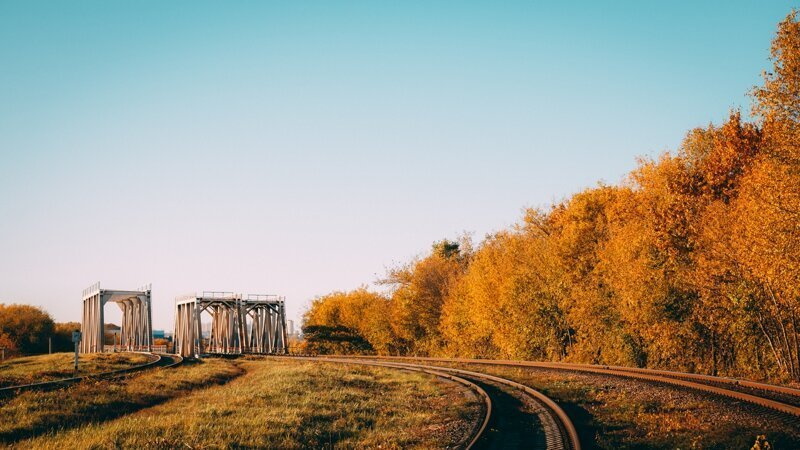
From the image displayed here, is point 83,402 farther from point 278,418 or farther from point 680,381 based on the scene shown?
point 680,381

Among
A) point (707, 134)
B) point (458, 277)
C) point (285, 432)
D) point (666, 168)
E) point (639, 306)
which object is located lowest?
point (285, 432)

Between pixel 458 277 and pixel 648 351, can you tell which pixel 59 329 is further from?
pixel 648 351

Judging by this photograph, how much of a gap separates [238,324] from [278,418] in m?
50.9

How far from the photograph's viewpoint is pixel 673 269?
2675 cm

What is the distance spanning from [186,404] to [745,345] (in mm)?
21907

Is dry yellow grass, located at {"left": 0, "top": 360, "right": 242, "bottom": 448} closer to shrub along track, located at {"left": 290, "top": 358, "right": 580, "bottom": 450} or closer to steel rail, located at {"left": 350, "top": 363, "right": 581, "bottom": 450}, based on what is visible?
shrub along track, located at {"left": 290, "top": 358, "right": 580, "bottom": 450}

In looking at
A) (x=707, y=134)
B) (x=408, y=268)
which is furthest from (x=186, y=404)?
(x=408, y=268)

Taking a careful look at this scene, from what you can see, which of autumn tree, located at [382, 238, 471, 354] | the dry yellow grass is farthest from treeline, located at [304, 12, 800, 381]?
the dry yellow grass

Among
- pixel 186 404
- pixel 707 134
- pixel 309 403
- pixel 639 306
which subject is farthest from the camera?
pixel 707 134

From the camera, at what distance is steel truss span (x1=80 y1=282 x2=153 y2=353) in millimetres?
73375

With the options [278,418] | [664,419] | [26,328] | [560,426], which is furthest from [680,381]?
[26,328]

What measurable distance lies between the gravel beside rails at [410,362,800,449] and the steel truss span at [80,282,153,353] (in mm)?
64659

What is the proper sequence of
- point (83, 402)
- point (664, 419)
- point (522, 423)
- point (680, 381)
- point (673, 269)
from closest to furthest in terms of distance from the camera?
1. point (664, 419)
2. point (522, 423)
3. point (680, 381)
4. point (83, 402)
5. point (673, 269)

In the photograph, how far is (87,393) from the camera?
76.7 ft
